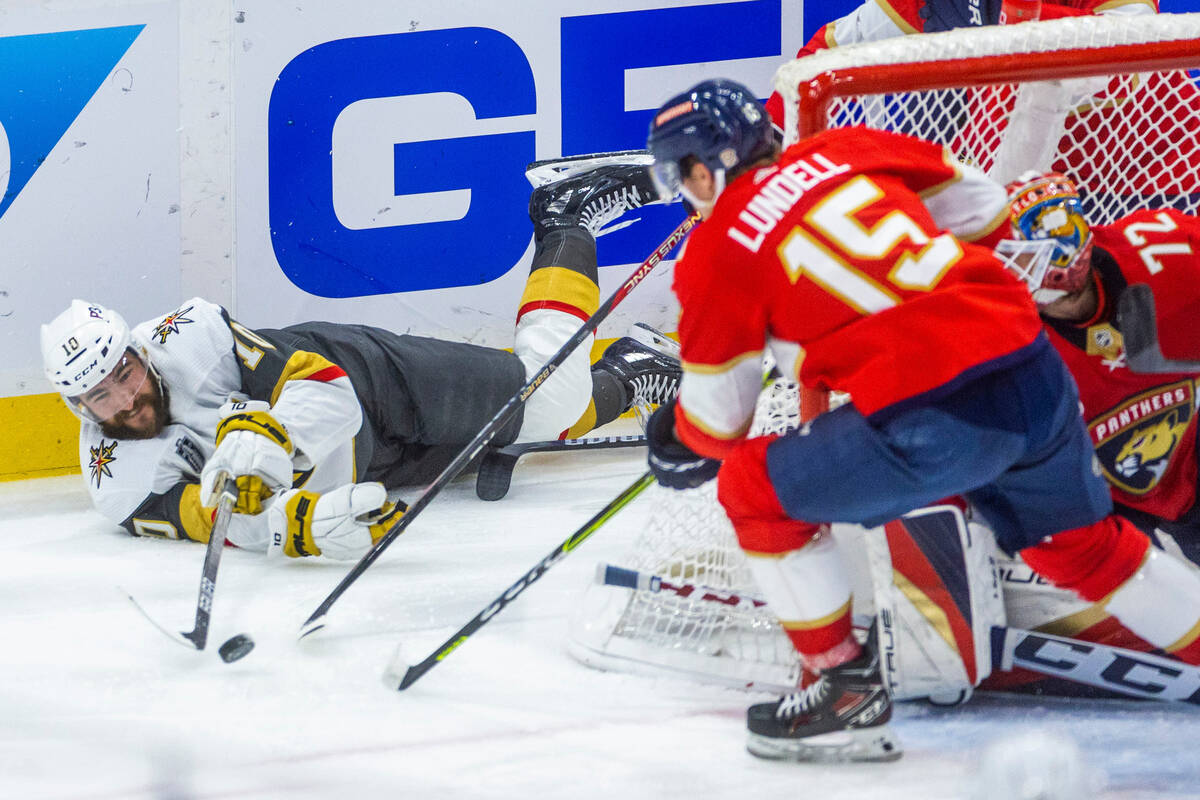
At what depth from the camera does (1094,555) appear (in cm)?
193

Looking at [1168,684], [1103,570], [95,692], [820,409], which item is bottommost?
[95,692]

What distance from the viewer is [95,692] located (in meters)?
2.36

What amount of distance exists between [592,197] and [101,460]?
4.60 feet

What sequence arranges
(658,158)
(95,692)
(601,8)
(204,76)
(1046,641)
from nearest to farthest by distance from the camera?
(658,158) < (1046,641) < (95,692) < (204,76) < (601,8)

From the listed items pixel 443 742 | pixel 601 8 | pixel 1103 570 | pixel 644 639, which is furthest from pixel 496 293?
pixel 1103 570

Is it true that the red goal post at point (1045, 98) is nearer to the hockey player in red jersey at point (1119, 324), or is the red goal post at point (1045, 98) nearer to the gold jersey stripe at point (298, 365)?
the hockey player in red jersey at point (1119, 324)

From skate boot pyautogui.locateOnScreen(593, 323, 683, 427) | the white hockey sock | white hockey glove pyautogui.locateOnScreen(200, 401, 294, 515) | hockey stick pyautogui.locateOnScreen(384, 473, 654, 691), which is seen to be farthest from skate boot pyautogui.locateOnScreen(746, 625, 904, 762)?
skate boot pyautogui.locateOnScreen(593, 323, 683, 427)

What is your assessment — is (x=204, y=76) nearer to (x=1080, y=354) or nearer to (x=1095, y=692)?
(x=1080, y=354)

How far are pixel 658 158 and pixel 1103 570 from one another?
0.86 meters

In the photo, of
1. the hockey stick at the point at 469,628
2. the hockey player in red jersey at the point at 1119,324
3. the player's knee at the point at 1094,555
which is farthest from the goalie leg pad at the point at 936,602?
the hockey stick at the point at 469,628

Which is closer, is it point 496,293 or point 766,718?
point 766,718

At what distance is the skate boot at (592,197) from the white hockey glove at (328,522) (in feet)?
3.47

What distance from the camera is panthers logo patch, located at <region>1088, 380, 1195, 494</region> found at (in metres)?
2.23

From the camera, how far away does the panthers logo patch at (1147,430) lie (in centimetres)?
223
